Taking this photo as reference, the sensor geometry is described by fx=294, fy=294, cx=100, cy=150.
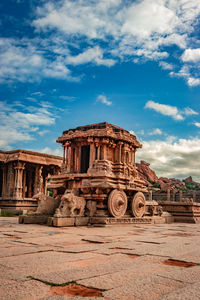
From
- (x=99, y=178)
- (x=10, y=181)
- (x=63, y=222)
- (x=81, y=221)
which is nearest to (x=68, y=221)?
(x=63, y=222)

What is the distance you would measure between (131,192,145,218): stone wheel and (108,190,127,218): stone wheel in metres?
0.67

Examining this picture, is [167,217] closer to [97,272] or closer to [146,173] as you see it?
[97,272]

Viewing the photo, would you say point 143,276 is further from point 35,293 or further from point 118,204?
point 118,204

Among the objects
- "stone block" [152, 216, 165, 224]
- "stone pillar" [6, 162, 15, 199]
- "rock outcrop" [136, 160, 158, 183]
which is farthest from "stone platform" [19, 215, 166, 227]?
"rock outcrop" [136, 160, 158, 183]

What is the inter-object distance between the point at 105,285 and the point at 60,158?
25.9m

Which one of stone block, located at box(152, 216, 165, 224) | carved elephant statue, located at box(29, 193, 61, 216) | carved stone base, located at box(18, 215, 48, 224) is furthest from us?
stone block, located at box(152, 216, 165, 224)

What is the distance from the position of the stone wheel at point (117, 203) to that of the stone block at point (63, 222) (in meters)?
1.82

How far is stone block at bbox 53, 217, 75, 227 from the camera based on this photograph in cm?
1014

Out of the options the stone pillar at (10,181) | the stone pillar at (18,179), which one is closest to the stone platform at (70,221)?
the stone pillar at (18,179)

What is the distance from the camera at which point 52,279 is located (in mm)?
3391

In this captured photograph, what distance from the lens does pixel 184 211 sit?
1627cm

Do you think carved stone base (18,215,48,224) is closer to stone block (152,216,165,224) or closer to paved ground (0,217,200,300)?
stone block (152,216,165,224)

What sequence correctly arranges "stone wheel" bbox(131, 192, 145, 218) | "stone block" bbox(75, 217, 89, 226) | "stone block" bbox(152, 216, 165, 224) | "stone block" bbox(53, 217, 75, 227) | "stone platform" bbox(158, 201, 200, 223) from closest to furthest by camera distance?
"stone block" bbox(53, 217, 75, 227) < "stone block" bbox(75, 217, 89, 226) < "stone wheel" bbox(131, 192, 145, 218) < "stone block" bbox(152, 216, 165, 224) < "stone platform" bbox(158, 201, 200, 223)

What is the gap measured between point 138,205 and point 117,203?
64.7 inches
